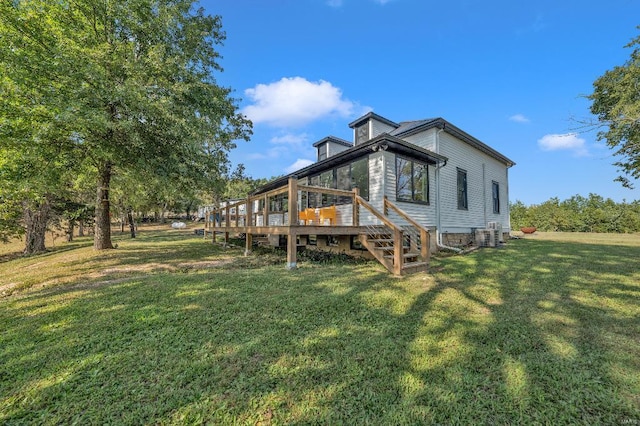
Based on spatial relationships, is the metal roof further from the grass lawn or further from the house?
the grass lawn

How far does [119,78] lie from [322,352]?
9.65 m

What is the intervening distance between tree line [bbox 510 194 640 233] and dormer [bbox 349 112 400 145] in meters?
28.6

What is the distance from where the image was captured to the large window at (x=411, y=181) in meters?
9.38

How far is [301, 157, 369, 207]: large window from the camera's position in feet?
31.6

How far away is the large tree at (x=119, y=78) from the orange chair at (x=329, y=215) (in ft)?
13.9

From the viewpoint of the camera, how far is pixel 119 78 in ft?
26.5

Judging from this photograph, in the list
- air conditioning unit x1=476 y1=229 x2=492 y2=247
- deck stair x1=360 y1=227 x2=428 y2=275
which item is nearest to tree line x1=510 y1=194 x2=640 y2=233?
air conditioning unit x1=476 y1=229 x2=492 y2=247

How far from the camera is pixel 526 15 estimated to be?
10758 mm

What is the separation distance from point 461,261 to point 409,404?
21.4ft

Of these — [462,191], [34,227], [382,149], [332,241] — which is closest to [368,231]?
[332,241]

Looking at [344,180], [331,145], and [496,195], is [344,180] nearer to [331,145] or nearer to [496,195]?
[331,145]

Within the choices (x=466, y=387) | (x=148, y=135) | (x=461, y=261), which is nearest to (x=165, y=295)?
(x=466, y=387)

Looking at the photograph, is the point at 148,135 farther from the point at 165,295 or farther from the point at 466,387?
the point at 466,387

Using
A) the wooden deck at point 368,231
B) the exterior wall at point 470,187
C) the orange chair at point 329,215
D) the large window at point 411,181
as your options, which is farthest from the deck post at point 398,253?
the exterior wall at point 470,187
